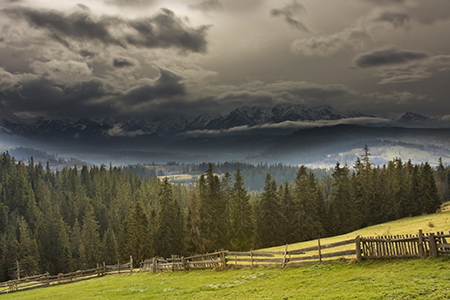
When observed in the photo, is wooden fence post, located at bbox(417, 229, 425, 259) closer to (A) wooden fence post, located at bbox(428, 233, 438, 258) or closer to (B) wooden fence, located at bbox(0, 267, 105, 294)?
(A) wooden fence post, located at bbox(428, 233, 438, 258)

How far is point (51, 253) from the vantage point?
5556 inches

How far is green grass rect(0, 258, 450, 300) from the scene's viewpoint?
58.2 ft

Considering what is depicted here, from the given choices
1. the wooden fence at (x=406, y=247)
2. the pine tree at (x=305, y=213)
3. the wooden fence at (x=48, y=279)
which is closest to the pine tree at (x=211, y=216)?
the pine tree at (x=305, y=213)

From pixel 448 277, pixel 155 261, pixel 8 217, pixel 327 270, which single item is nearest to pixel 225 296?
pixel 327 270

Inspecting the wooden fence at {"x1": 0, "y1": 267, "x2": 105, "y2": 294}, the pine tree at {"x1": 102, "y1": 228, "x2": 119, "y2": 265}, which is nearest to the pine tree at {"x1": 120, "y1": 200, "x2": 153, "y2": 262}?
the wooden fence at {"x1": 0, "y1": 267, "x2": 105, "y2": 294}

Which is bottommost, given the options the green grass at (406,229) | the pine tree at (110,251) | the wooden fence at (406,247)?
the pine tree at (110,251)

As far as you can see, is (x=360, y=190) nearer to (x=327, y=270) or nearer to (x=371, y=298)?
(x=327, y=270)

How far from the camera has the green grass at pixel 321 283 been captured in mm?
17734

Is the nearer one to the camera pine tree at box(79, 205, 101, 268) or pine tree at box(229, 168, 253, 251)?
pine tree at box(229, 168, 253, 251)

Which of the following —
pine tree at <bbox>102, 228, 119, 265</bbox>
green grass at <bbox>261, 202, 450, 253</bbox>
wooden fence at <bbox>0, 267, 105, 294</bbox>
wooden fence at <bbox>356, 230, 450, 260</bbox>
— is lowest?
pine tree at <bbox>102, 228, 119, 265</bbox>

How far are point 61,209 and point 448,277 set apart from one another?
635 feet

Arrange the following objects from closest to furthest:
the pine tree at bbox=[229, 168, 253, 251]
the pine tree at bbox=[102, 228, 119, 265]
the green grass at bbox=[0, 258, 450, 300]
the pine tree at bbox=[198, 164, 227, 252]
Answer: the green grass at bbox=[0, 258, 450, 300]
the pine tree at bbox=[198, 164, 227, 252]
the pine tree at bbox=[229, 168, 253, 251]
the pine tree at bbox=[102, 228, 119, 265]

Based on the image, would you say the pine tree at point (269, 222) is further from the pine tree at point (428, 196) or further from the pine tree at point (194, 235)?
the pine tree at point (428, 196)

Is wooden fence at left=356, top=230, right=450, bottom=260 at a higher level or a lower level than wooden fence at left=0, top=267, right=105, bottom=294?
higher
